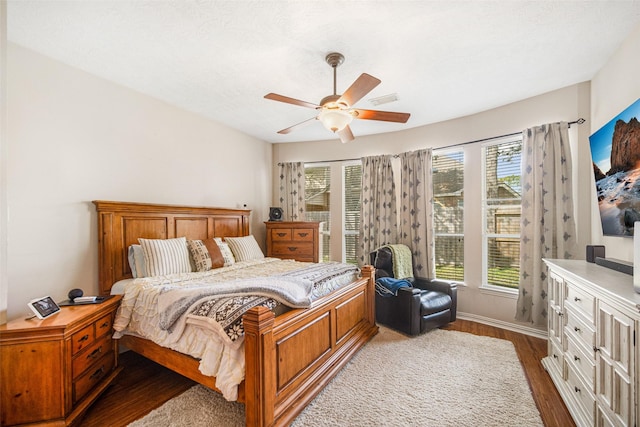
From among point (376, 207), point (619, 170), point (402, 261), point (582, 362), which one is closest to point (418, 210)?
point (376, 207)

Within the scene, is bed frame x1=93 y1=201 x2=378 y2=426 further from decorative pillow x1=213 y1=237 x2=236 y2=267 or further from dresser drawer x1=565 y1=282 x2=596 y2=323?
dresser drawer x1=565 y1=282 x2=596 y2=323

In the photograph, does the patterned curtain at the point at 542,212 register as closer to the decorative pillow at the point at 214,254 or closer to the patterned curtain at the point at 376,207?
the patterned curtain at the point at 376,207

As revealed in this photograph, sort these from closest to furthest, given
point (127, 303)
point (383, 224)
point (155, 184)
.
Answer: point (127, 303)
point (155, 184)
point (383, 224)

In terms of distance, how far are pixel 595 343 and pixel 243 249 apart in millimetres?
3506

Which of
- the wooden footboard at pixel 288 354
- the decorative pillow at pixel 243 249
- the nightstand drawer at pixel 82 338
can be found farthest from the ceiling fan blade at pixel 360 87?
the nightstand drawer at pixel 82 338

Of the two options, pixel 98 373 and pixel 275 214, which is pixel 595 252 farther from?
pixel 98 373

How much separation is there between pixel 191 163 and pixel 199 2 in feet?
Answer: 7.43

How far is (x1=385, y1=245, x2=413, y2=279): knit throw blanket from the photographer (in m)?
3.79

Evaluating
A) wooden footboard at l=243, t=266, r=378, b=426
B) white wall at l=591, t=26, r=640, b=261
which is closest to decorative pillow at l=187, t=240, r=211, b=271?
wooden footboard at l=243, t=266, r=378, b=426

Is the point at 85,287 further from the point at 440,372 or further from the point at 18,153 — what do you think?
the point at 440,372

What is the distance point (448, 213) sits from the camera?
4.09 metres

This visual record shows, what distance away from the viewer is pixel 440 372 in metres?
2.49

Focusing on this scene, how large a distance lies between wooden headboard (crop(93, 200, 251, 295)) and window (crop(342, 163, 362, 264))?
2160 millimetres

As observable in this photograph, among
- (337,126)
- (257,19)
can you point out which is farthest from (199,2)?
(337,126)
